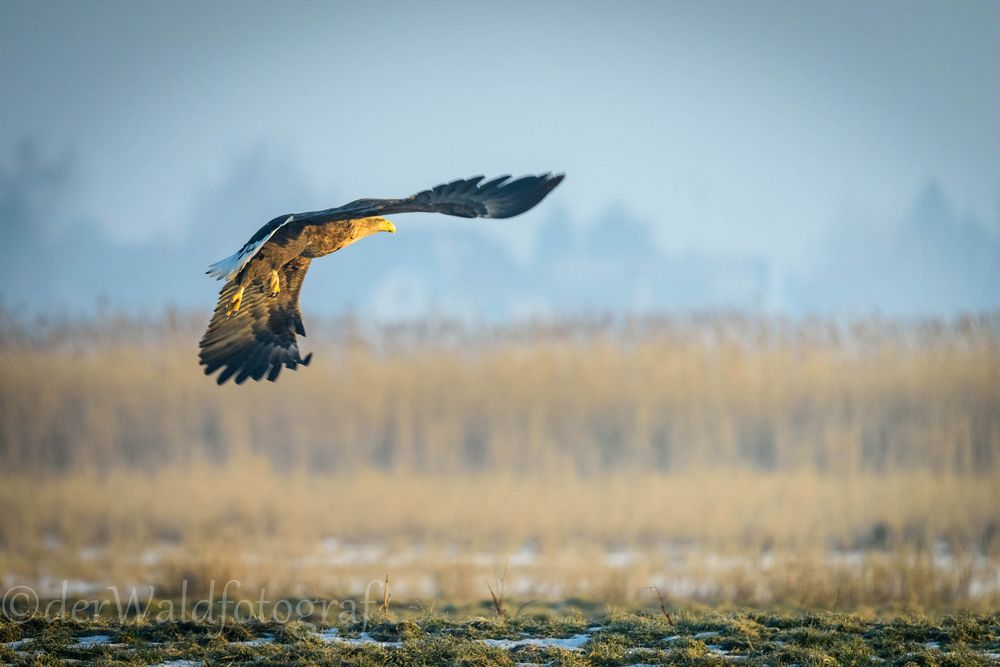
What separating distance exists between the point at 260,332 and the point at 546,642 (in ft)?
12.3

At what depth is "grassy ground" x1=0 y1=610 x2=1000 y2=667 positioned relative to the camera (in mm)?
6664

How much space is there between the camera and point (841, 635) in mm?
7125

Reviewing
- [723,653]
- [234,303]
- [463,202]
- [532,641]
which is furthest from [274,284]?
[723,653]

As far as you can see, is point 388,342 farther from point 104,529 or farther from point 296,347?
point 296,347

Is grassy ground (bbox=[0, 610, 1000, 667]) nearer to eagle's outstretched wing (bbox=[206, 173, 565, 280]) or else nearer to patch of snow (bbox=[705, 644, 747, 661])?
patch of snow (bbox=[705, 644, 747, 661])

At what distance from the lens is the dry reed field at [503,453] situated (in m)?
12.5

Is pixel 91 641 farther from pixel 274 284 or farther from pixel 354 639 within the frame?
pixel 274 284

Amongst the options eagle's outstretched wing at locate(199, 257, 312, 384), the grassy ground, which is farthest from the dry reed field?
the grassy ground

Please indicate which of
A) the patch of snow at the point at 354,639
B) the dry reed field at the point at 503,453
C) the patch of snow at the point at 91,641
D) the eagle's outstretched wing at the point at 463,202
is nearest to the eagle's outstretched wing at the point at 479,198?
the eagle's outstretched wing at the point at 463,202

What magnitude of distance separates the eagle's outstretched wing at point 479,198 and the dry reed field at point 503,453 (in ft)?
13.3

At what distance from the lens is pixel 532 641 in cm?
712

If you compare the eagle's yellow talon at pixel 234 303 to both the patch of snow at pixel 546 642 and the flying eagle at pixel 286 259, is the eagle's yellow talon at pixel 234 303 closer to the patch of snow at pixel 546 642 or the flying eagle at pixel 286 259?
the flying eagle at pixel 286 259

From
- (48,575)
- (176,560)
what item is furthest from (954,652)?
(48,575)

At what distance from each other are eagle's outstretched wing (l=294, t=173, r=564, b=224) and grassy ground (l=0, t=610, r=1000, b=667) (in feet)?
8.36
